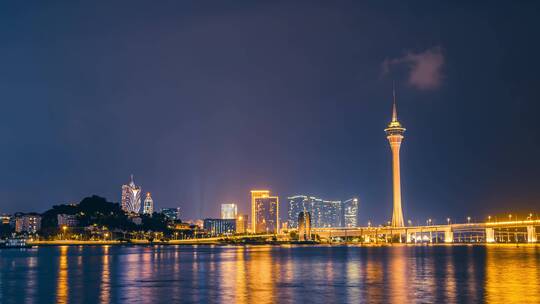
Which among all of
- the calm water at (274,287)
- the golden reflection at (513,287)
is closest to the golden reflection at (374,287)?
the calm water at (274,287)

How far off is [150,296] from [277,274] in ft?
74.1

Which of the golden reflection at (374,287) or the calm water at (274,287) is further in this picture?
the golden reflection at (374,287)

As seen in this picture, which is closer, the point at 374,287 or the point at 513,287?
the point at 513,287

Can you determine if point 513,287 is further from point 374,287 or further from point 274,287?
point 274,287

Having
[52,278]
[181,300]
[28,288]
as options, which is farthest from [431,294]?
[52,278]

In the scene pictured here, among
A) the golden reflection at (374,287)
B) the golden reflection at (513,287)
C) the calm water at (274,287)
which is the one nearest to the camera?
the golden reflection at (513,287)

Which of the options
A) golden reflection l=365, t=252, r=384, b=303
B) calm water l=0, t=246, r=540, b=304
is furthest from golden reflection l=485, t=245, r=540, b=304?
golden reflection l=365, t=252, r=384, b=303

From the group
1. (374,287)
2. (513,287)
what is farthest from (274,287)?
(513,287)

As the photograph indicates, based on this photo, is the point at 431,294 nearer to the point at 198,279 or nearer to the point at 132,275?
the point at 198,279

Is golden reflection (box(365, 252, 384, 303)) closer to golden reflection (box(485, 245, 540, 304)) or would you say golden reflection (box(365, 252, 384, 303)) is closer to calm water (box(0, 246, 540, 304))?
calm water (box(0, 246, 540, 304))

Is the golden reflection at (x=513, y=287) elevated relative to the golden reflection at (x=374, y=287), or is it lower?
elevated

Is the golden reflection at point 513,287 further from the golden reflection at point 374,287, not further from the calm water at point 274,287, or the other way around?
the golden reflection at point 374,287

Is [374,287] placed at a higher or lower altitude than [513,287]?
lower

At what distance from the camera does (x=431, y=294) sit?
4353 cm
